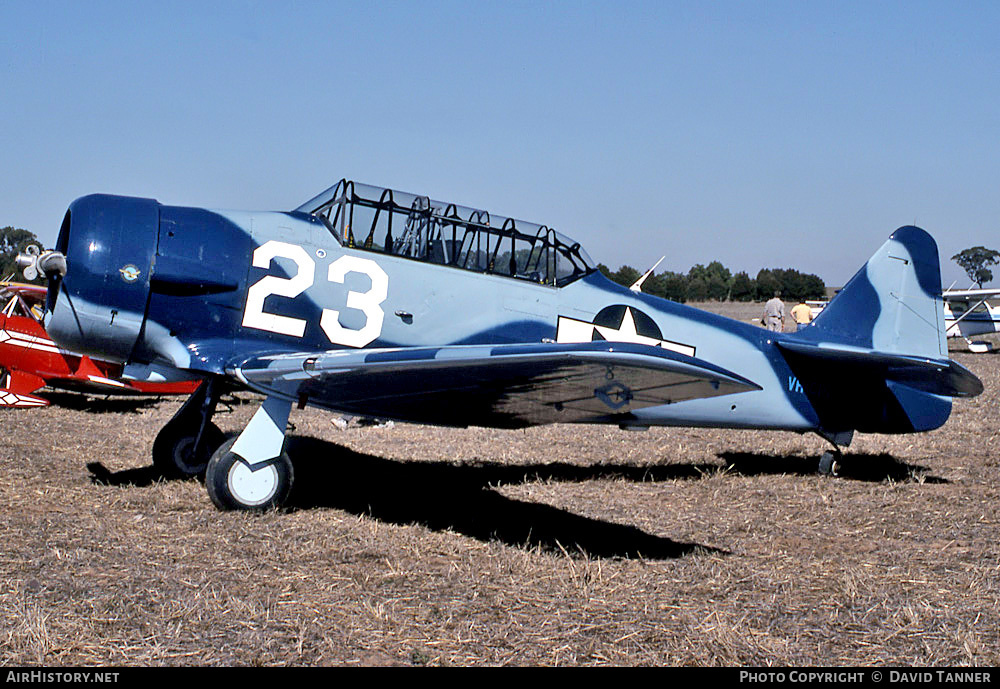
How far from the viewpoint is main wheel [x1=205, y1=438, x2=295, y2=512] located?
5574 millimetres

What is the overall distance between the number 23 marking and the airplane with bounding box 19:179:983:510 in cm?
1

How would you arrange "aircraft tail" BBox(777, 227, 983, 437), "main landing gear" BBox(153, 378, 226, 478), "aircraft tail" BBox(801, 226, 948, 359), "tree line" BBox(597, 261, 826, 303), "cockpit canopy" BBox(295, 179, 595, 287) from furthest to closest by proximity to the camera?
"tree line" BBox(597, 261, 826, 303)
"aircraft tail" BBox(801, 226, 948, 359)
"aircraft tail" BBox(777, 227, 983, 437)
"main landing gear" BBox(153, 378, 226, 478)
"cockpit canopy" BBox(295, 179, 595, 287)

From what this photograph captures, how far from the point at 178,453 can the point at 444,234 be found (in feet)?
8.96

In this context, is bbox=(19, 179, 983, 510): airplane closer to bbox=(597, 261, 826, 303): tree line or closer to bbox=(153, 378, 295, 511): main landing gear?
bbox=(153, 378, 295, 511): main landing gear

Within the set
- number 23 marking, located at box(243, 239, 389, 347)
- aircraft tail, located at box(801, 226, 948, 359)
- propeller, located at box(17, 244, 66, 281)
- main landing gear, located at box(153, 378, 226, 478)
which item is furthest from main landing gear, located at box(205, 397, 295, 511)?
aircraft tail, located at box(801, 226, 948, 359)

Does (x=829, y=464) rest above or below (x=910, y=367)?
below

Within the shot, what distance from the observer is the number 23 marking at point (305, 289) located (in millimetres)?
6098

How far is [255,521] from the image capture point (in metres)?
5.44

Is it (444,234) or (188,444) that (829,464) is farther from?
(188,444)

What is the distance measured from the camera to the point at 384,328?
6.26 meters

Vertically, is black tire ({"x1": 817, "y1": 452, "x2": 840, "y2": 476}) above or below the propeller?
below

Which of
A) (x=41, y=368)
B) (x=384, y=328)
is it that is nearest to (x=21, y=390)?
(x=41, y=368)

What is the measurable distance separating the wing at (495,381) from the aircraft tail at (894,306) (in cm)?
400
